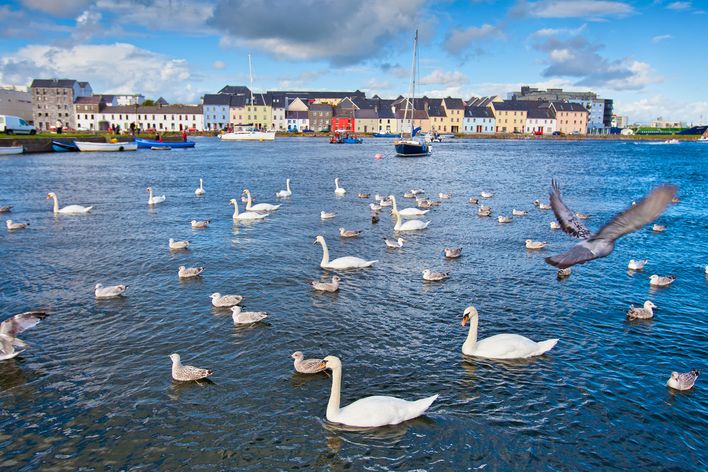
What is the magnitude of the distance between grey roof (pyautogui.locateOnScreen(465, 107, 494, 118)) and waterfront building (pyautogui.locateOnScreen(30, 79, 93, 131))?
12701 cm

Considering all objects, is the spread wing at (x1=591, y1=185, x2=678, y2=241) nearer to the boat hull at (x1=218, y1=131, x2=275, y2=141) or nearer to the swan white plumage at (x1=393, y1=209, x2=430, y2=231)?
the swan white plumage at (x1=393, y1=209, x2=430, y2=231)

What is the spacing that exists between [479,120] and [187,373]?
181 meters

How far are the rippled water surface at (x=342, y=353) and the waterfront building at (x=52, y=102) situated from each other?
153 meters

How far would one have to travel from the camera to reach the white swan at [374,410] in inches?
352

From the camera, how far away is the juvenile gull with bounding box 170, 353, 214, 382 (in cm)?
1013

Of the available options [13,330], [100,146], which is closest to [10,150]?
[100,146]

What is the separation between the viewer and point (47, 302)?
14.3 m

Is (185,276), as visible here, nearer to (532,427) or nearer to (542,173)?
(532,427)

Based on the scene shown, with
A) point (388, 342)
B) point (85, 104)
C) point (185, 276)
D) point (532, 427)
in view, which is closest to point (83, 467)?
point (388, 342)

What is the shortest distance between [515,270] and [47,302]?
14655mm

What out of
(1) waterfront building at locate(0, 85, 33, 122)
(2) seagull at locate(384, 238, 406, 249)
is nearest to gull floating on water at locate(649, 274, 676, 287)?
(2) seagull at locate(384, 238, 406, 249)

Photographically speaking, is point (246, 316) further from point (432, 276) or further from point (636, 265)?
point (636, 265)

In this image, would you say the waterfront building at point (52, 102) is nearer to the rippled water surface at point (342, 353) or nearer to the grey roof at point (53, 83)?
the grey roof at point (53, 83)

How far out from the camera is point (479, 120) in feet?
589
